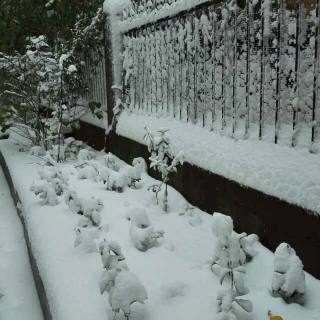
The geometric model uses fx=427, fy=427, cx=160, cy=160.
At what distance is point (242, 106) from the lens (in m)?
2.92

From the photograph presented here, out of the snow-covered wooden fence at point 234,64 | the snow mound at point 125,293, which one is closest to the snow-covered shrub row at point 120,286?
the snow mound at point 125,293

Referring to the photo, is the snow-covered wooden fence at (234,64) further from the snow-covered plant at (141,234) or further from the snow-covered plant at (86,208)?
the snow-covered plant at (86,208)

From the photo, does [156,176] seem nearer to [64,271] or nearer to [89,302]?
[64,271]

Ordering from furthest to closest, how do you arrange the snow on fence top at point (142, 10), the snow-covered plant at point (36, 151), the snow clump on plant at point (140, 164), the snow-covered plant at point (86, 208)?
the snow-covered plant at point (36, 151), the snow clump on plant at point (140, 164), the snow on fence top at point (142, 10), the snow-covered plant at point (86, 208)

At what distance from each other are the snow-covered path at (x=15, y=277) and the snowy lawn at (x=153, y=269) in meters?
0.25

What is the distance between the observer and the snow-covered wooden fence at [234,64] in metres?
2.32

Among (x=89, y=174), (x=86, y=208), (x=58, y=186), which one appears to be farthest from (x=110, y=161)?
(x=86, y=208)

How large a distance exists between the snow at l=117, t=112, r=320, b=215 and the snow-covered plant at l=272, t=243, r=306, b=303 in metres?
0.27

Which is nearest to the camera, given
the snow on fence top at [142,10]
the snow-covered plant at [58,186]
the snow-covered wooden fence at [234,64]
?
the snow-covered wooden fence at [234,64]

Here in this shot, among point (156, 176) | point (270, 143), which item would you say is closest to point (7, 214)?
point (156, 176)

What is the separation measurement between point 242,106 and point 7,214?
265cm

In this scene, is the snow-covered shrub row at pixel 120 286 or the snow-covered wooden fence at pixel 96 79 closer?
the snow-covered shrub row at pixel 120 286

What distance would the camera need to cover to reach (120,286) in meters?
1.79

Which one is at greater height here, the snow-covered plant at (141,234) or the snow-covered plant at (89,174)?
the snow-covered plant at (141,234)
